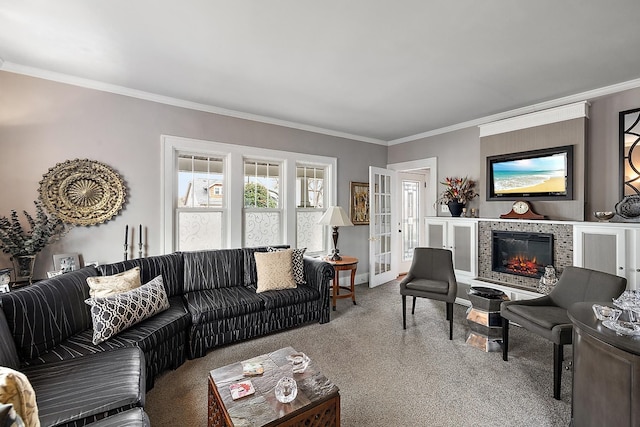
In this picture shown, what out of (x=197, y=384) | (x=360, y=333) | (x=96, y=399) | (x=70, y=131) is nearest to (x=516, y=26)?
(x=360, y=333)

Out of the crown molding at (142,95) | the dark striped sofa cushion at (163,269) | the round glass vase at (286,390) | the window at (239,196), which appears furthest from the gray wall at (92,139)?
the round glass vase at (286,390)

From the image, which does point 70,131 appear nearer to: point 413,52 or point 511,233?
point 413,52

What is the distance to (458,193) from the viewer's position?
4.29 m

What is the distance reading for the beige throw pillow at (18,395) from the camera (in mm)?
921

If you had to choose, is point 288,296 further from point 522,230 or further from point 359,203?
point 522,230

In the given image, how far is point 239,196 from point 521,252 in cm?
A: 380

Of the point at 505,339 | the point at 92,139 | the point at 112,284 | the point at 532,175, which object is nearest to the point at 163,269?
the point at 112,284

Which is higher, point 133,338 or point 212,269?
point 212,269

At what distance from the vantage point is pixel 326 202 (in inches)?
192

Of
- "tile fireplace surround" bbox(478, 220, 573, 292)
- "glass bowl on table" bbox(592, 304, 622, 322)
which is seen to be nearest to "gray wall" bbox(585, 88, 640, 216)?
"tile fireplace surround" bbox(478, 220, 573, 292)

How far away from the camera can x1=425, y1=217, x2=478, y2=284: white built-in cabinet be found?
4.01 m

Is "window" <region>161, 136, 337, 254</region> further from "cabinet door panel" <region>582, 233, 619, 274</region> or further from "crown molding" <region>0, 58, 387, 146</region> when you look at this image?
"cabinet door panel" <region>582, 233, 619, 274</region>

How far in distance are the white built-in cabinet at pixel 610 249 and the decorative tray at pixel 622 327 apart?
1888mm

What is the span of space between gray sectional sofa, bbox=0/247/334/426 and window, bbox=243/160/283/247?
642 mm
